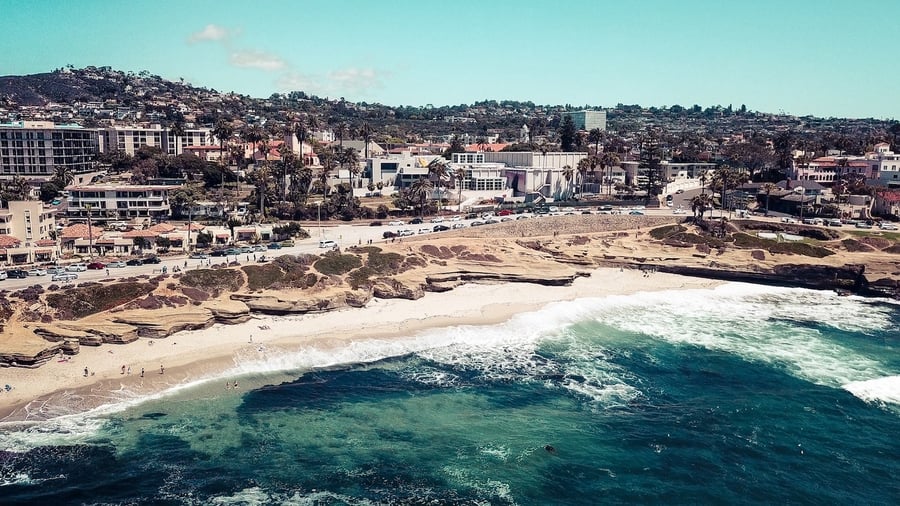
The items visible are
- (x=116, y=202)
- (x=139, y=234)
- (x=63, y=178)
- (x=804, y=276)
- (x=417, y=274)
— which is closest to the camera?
(x=417, y=274)

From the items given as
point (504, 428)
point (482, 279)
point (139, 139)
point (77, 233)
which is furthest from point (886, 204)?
point (139, 139)

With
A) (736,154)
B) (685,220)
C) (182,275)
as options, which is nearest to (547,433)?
(182,275)

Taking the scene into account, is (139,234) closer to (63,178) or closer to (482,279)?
(482,279)

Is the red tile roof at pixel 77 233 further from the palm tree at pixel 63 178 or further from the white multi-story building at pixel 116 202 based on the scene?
the palm tree at pixel 63 178

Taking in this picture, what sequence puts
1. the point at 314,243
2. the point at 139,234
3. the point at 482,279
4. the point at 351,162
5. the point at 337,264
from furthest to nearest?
the point at 351,162 → the point at 314,243 → the point at 139,234 → the point at 482,279 → the point at 337,264

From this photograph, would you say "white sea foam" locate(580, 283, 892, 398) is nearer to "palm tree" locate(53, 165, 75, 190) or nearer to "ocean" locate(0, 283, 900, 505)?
"ocean" locate(0, 283, 900, 505)

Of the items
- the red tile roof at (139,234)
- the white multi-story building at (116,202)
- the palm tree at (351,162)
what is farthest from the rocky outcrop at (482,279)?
the palm tree at (351,162)
